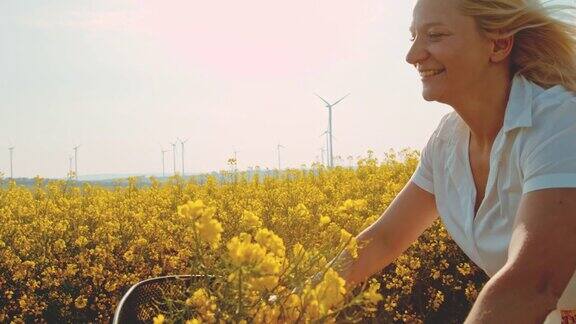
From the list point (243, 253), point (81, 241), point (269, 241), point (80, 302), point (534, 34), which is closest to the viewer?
point (243, 253)

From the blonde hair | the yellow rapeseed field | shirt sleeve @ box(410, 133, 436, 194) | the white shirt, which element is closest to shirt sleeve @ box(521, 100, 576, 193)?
the white shirt

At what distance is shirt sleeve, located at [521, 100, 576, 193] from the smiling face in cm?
21

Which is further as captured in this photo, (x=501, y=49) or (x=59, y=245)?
(x=59, y=245)

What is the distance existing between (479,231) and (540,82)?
0.37m

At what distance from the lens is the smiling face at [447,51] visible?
156 cm

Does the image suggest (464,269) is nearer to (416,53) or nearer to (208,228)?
(416,53)

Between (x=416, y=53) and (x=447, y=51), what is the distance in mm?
71

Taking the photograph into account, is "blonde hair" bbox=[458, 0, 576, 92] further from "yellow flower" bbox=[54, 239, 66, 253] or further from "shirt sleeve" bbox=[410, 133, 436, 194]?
"yellow flower" bbox=[54, 239, 66, 253]

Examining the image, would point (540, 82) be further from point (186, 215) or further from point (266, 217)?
point (266, 217)

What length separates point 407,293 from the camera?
12.5 feet

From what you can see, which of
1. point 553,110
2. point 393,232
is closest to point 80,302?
point 393,232

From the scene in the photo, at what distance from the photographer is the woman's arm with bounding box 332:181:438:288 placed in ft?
5.75

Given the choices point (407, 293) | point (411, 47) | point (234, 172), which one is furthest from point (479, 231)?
point (234, 172)

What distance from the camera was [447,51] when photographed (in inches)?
61.6
